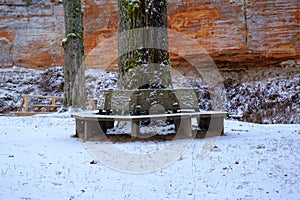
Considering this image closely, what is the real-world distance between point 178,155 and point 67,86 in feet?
22.2

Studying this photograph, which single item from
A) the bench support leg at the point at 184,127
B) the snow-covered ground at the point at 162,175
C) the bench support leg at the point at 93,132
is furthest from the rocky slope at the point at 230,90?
the snow-covered ground at the point at 162,175

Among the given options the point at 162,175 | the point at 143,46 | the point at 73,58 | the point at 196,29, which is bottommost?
the point at 162,175

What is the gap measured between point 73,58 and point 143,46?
505 cm

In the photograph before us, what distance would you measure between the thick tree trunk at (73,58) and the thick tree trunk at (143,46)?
448 cm

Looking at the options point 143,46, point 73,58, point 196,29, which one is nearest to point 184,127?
point 143,46

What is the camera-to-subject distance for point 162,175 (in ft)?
9.46

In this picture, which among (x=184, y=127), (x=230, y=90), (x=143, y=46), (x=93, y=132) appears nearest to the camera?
(x=184, y=127)

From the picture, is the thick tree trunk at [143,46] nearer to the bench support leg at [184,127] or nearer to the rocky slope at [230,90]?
the bench support leg at [184,127]

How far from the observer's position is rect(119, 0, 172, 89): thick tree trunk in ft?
16.9

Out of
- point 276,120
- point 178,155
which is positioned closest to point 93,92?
point 276,120

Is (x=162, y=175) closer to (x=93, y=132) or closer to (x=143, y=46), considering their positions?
(x=93, y=132)

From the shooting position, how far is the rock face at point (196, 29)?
13.6 meters

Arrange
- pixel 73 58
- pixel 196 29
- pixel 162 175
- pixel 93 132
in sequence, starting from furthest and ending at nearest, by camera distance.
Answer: pixel 196 29
pixel 73 58
pixel 93 132
pixel 162 175

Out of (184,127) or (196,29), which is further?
(196,29)
